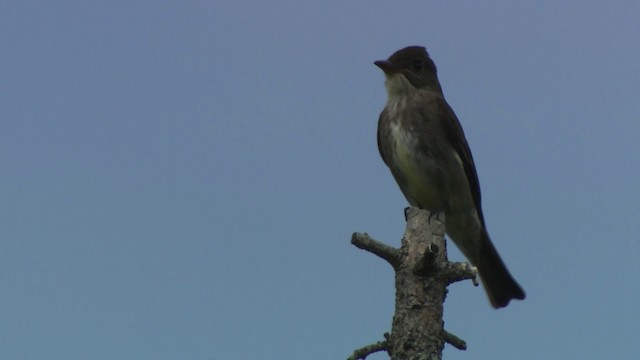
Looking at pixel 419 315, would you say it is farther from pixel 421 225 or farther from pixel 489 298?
pixel 489 298

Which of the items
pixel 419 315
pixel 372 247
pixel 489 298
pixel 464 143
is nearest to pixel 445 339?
pixel 419 315

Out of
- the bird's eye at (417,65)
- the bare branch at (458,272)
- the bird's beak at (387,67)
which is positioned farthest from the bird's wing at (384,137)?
the bare branch at (458,272)

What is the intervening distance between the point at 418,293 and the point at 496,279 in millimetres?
3702

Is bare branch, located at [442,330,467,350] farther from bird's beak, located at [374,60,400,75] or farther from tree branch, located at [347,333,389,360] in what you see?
bird's beak, located at [374,60,400,75]

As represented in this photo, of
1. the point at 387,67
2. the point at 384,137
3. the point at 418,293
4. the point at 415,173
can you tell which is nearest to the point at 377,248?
the point at 418,293

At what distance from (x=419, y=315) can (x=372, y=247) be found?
1.65ft

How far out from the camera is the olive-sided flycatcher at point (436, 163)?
931 centimetres

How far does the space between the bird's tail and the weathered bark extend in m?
3.23

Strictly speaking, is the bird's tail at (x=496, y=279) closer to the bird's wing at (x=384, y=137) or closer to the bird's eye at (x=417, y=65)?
the bird's wing at (x=384, y=137)

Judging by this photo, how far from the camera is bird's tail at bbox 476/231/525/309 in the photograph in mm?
9344

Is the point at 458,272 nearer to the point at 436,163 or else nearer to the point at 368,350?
the point at 368,350

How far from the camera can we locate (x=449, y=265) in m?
6.02

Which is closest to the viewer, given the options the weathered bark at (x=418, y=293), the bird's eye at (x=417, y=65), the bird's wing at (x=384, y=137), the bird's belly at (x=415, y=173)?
the weathered bark at (x=418, y=293)

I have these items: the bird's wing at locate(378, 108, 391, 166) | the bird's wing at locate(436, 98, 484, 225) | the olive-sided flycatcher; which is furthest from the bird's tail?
the bird's wing at locate(378, 108, 391, 166)
